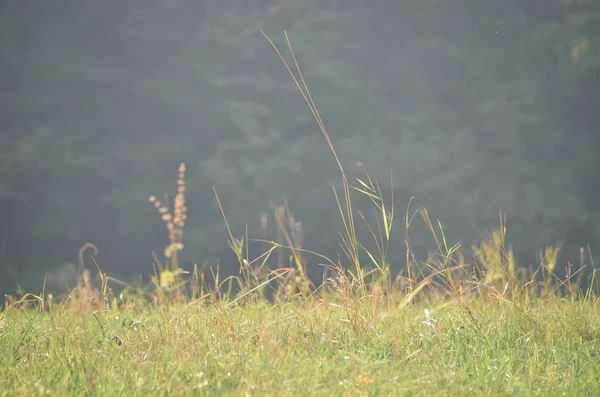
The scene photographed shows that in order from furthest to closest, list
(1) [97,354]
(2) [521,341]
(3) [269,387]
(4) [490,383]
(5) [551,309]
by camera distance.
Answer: (5) [551,309], (2) [521,341], (1) [97,354], (4) [490,383], (3) [269,387]

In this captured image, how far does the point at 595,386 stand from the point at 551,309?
2.33 ft

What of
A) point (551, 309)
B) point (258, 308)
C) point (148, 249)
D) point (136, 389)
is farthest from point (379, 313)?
point (148, 249)

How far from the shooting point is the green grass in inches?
73.5

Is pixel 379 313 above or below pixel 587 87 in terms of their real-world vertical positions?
below

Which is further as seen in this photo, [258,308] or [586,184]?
[586,184]

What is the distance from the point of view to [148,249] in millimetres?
4277

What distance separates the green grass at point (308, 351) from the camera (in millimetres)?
1868

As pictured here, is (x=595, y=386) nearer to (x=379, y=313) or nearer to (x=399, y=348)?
(x=399, y=348)

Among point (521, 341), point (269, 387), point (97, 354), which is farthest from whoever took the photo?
point (521, 341)

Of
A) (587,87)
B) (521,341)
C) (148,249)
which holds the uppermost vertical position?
(587,87)

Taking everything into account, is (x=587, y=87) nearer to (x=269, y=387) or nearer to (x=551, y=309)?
(x=551, y=309)

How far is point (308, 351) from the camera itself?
7.04ft

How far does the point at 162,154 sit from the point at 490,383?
287 centimetres

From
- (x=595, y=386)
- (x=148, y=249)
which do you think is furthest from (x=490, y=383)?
(x=148, y=249)
